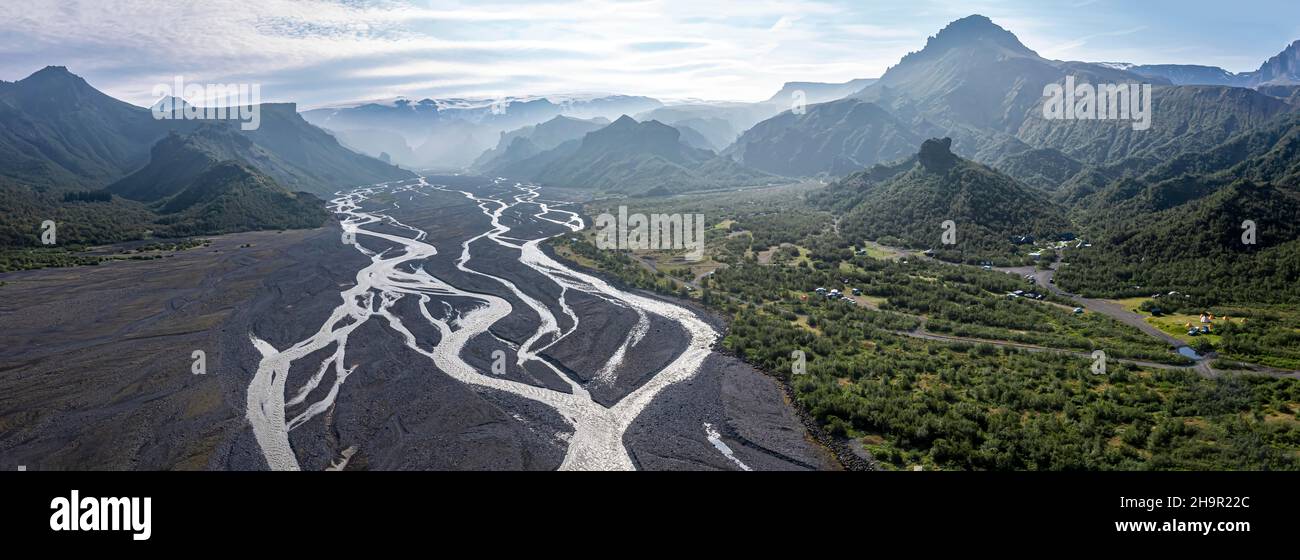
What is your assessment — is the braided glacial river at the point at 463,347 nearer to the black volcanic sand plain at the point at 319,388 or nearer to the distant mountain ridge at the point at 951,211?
the black volcanic sand plain at the point at 319,388

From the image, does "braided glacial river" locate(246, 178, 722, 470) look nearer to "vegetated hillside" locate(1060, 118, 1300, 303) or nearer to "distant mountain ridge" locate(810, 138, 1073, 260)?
"vegetated hillside" locate(1060, 118, 1300, 303)

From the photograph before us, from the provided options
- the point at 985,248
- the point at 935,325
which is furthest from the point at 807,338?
the point at 985,248

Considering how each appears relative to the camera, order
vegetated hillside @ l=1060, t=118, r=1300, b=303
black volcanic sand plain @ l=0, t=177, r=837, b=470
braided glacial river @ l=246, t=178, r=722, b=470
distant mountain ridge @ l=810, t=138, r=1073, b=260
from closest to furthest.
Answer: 1. black volcanic sand plain @ l=0, t=177, r=837, b=470
2. braided glacial river @ l=246, t=178, r=722, b=470
3. vegetated hillside @ l=1060, t=118, r=1300, b=303
4. distant mountain ridge @ l=810, t=138, r=1073, b=260

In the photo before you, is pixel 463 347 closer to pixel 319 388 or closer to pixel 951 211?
pixel 319 388

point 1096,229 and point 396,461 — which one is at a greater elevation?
point 1096,229

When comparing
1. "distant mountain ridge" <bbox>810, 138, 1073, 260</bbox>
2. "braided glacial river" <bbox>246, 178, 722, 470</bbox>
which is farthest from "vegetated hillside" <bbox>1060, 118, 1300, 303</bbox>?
"braided glacial river" <bbox>246, 178, 722, 470</bbox>
